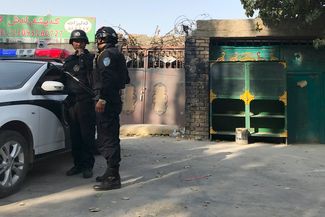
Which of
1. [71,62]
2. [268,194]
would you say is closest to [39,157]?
[71,62]

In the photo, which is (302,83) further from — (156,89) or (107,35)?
(107,35)

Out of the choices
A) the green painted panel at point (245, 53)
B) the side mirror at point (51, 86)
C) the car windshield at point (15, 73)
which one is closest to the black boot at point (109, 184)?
the side mirror at point (51, 86)

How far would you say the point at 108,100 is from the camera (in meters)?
5.47

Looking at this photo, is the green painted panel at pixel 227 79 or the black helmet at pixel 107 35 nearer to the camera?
the black helmet at pixel 107 35

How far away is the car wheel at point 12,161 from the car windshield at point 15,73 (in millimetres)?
639

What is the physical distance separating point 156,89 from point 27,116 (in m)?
6.43

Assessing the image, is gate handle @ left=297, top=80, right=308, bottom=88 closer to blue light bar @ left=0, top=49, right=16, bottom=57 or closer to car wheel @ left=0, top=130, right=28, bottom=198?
blue light bar @ left=0, top=49, right=16, bottom=57

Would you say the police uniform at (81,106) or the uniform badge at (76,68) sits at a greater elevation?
the uniform badge at (76,68)

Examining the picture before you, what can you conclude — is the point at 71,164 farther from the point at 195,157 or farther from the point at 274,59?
the point at 274,59

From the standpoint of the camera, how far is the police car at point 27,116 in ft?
16.8

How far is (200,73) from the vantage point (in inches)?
398

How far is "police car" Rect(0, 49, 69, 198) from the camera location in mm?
5129

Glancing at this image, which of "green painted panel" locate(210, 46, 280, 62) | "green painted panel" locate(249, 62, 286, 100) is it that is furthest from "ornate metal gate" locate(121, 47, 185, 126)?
"green painted panel" locate(249, 62, 286, 100)

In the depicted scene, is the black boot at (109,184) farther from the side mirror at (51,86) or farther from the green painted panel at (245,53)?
the green painted panel at (245,53)
